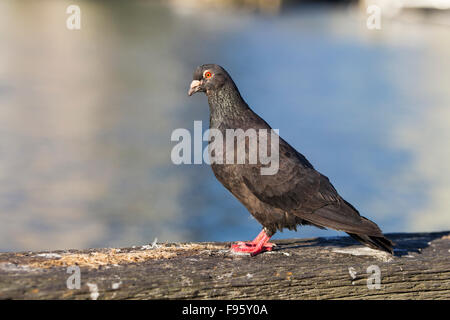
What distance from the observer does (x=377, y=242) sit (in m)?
5.21

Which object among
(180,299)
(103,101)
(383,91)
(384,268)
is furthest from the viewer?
(383,91)

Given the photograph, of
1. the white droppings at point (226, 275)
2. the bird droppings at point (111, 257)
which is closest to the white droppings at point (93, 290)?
the bird droppings at point (111, 257)

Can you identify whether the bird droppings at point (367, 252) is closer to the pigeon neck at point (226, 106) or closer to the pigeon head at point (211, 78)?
the pigeon neck at point (226, 106)

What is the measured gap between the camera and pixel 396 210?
14805 millimetres

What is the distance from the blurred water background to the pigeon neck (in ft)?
20.5

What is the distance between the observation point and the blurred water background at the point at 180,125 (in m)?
14.0

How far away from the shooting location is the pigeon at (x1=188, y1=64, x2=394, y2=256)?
5523 millimetres

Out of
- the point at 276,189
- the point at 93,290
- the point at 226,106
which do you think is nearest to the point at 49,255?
the point at 93,290

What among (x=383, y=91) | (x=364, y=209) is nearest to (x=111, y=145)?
(x=364, y=209)

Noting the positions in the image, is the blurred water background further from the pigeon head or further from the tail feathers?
the tail feathers

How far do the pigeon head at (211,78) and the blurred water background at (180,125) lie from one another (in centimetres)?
625

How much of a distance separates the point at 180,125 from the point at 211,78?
15176 mm
